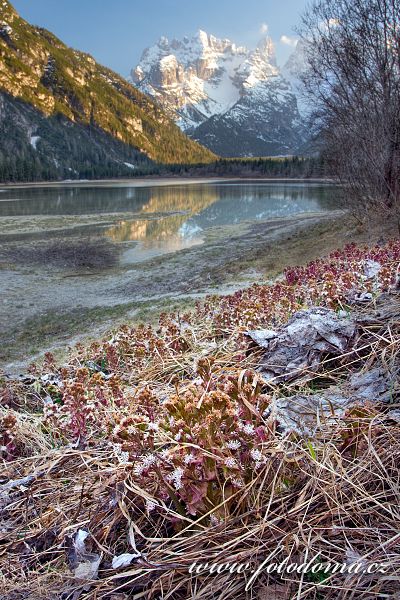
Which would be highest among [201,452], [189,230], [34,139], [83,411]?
[34,139]

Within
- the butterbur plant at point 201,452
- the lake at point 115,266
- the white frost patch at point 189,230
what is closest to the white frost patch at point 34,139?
the lake at point 115,266

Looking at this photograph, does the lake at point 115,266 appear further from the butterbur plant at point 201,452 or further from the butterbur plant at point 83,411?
the butterbur plant at point 201,452

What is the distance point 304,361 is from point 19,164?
145m

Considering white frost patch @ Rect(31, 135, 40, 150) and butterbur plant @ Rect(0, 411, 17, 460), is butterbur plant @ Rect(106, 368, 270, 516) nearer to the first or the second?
butterbur plant @ Rect(0, 411, 17, 460)

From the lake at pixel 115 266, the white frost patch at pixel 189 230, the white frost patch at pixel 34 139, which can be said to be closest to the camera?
the lake at pixel 115 266

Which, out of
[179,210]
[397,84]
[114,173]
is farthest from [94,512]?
[114,173]

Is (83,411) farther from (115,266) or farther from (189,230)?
(189,230)

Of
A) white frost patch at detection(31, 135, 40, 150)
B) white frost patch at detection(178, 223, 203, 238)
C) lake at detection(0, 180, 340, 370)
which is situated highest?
white frost patch at detection(31, 135, 40, 150)

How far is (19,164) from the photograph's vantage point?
130m

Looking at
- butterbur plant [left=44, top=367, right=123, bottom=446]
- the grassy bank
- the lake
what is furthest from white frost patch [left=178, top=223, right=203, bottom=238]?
the grassy bank

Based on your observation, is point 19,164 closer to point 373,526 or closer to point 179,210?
point 179,210

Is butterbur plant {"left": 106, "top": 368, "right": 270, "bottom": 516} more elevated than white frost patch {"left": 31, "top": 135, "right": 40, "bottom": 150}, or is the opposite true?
white frost patch {"left": 31, "top": 135, "right": 40, "bottom": 150}

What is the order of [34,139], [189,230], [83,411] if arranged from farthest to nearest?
[34,139] → [189,230] → [83,411]

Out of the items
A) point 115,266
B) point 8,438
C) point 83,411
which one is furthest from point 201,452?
point 115,266
